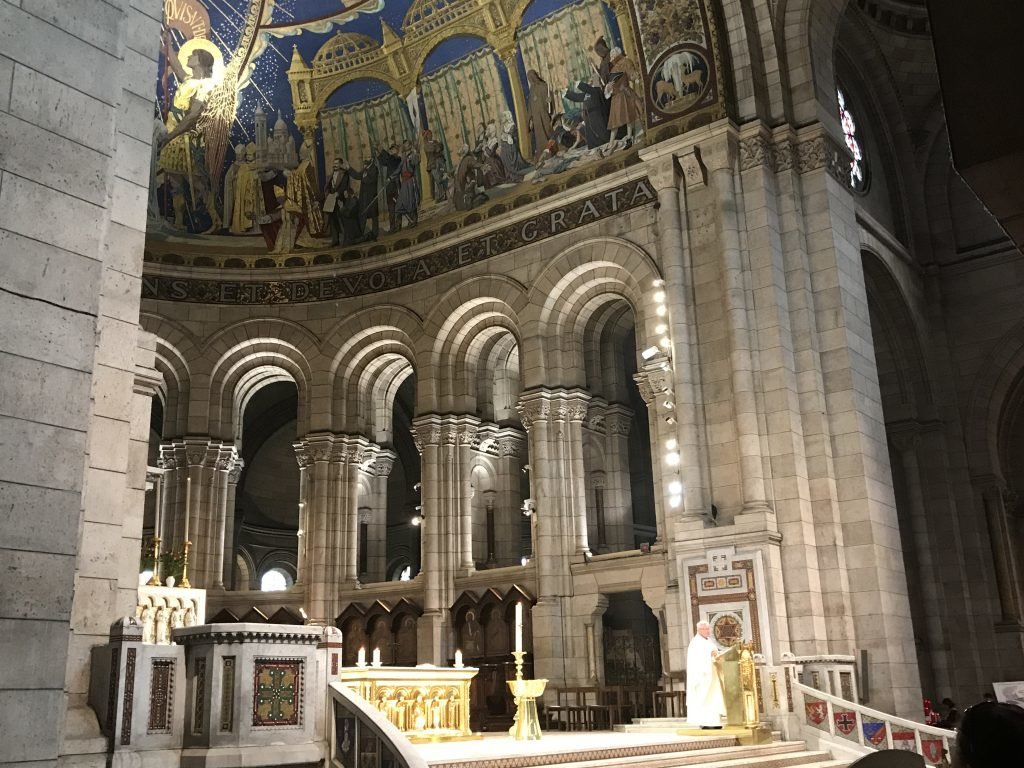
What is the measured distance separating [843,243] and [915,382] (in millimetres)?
5791

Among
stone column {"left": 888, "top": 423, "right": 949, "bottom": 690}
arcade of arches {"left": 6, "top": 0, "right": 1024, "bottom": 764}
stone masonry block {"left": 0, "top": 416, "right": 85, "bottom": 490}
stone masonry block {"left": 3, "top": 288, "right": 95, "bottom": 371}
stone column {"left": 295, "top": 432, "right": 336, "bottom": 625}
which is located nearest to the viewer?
stone masonry block {"left": 0, "top": 416, "right": 85, "bottom": 490}

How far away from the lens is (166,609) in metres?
15.5

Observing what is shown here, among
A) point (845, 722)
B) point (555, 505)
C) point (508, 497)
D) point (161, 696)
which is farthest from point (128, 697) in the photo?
point (508, 497)

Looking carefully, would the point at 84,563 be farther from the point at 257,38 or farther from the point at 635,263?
the point at 257,38

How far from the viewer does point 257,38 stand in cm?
2159

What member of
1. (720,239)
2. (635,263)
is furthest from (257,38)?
(720,239)

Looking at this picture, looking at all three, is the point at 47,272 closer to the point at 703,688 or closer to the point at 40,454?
the point at 40,454

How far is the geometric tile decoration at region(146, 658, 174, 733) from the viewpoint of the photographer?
7.79 meters

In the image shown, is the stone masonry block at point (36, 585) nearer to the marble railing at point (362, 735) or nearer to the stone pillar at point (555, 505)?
the marble railing at point (362, 735)

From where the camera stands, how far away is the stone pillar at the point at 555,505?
57.1ft

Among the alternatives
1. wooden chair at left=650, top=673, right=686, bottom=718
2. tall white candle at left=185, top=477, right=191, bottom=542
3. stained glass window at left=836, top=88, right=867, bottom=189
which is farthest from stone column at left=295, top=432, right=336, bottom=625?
stained glass window at left=836, top=88, right=867, bottom=189

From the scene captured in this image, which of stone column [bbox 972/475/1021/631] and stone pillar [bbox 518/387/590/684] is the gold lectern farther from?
stone column [bbox 972/475/1021/631]

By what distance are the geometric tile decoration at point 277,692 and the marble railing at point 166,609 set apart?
721cm

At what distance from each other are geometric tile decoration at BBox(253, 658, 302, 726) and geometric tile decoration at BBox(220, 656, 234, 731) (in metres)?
0.20
